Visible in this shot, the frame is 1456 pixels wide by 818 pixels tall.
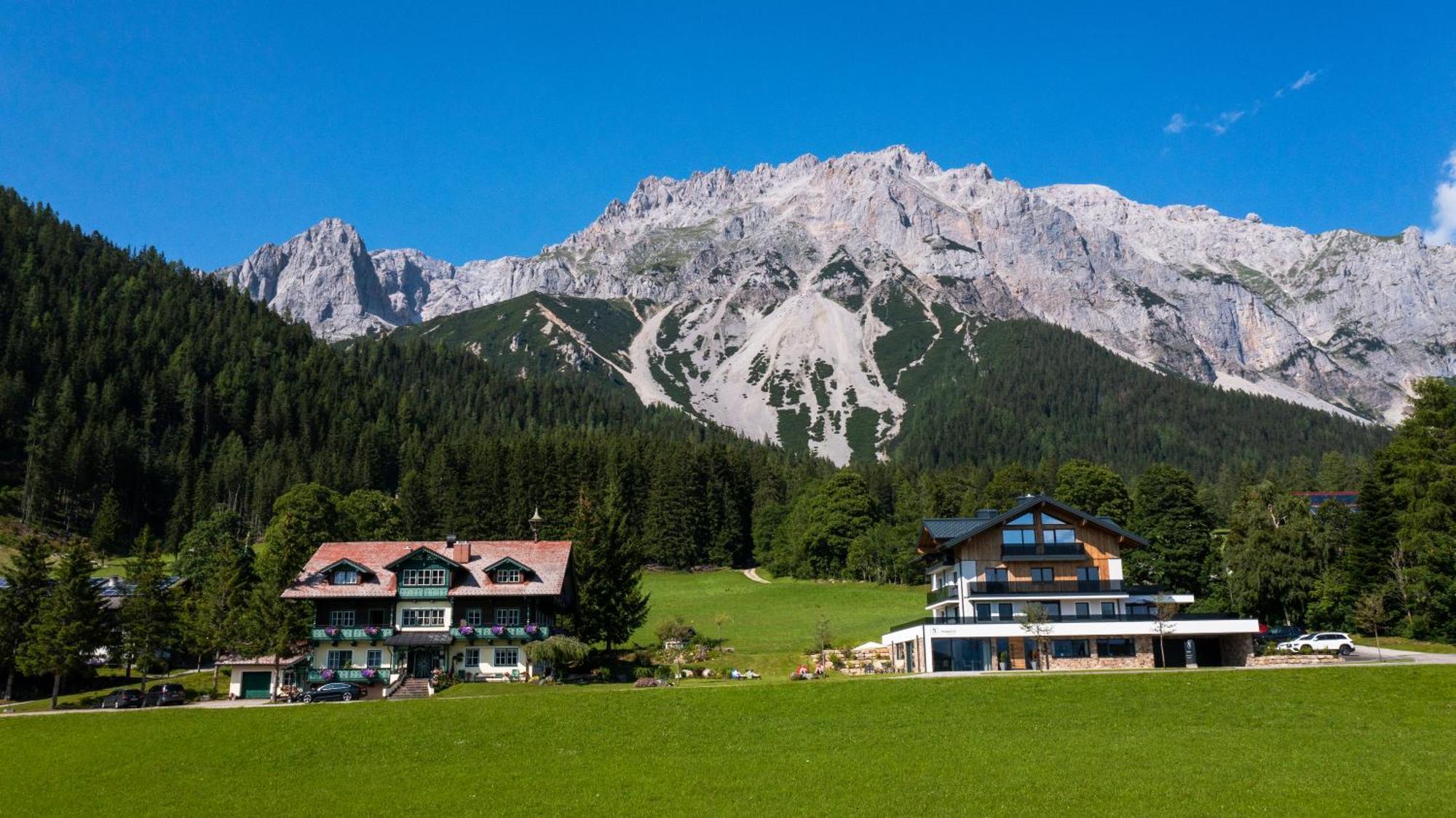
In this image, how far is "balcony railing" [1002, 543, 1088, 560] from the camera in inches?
2685

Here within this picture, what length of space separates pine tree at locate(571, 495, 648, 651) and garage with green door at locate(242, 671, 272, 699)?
2209 centimetres

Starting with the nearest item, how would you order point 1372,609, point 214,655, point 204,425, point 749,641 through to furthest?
point 1372,609 → point 749,641 → point 214,655 → point 204,425

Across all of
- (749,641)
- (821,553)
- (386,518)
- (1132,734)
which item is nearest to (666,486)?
(821,553)

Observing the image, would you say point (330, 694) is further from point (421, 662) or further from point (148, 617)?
point (148, 617)

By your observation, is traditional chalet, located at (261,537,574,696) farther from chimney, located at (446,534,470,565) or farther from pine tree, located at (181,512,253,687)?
pine tree, located at (181,512,253,687)

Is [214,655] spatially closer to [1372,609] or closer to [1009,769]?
[1009,769]

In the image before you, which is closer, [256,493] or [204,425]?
[256,493]

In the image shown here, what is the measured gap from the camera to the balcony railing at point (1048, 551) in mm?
68188

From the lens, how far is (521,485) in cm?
13050

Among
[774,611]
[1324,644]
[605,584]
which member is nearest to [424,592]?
[605,584]

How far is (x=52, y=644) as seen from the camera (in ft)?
204

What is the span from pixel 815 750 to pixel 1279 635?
53277 millimetres

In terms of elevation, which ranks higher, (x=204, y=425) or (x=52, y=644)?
(x=204, y=425)

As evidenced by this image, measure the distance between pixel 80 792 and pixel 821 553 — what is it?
92996 mm
